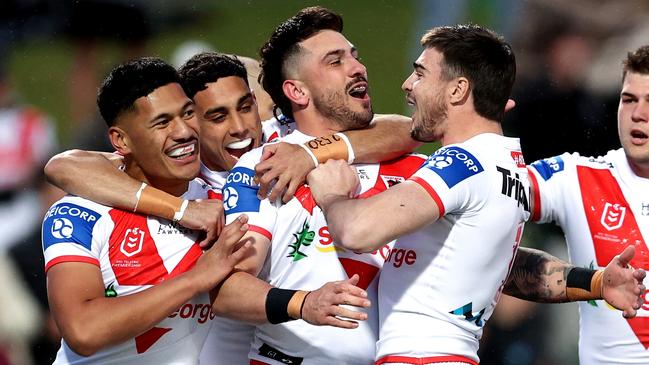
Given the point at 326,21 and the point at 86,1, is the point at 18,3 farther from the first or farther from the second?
the point at 326,21

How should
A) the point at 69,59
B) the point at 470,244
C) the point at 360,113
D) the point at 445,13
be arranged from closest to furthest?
the point at 470,244
the point at 360,113
the point at 445,13
the point at 69,59

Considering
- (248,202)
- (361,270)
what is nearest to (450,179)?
(361,270)

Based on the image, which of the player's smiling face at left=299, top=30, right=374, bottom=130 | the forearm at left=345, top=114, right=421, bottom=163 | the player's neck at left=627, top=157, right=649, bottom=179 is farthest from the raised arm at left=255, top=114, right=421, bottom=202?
the player's neck at left=627, top=157, right=649, bottom=179

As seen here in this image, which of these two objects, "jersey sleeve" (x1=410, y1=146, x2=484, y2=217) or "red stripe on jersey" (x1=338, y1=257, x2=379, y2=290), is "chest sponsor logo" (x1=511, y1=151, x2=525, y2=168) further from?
"red stripe on jersey" (x1=338, y1=257, x2=379, y2=290)

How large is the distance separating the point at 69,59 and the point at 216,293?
7.18 m

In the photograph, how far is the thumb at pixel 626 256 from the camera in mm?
4719

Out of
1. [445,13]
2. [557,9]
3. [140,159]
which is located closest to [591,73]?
[557,9]

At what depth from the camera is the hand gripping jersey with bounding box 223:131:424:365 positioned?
4750 millimetres

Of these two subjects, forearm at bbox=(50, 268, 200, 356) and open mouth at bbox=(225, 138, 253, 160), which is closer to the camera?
forearm at bbox=(50, 268, 200, 356)

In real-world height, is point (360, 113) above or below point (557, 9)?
below

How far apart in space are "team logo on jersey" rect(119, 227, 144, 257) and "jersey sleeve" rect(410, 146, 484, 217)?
1.25 metres

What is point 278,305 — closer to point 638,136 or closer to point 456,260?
point 456,260

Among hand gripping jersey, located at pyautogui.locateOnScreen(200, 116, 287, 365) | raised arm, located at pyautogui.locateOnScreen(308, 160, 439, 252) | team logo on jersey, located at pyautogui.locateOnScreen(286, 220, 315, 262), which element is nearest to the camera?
raised arm, located at pyautogui.locateOnScreen(308, 160, 439, 252)

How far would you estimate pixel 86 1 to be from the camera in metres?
10.9
